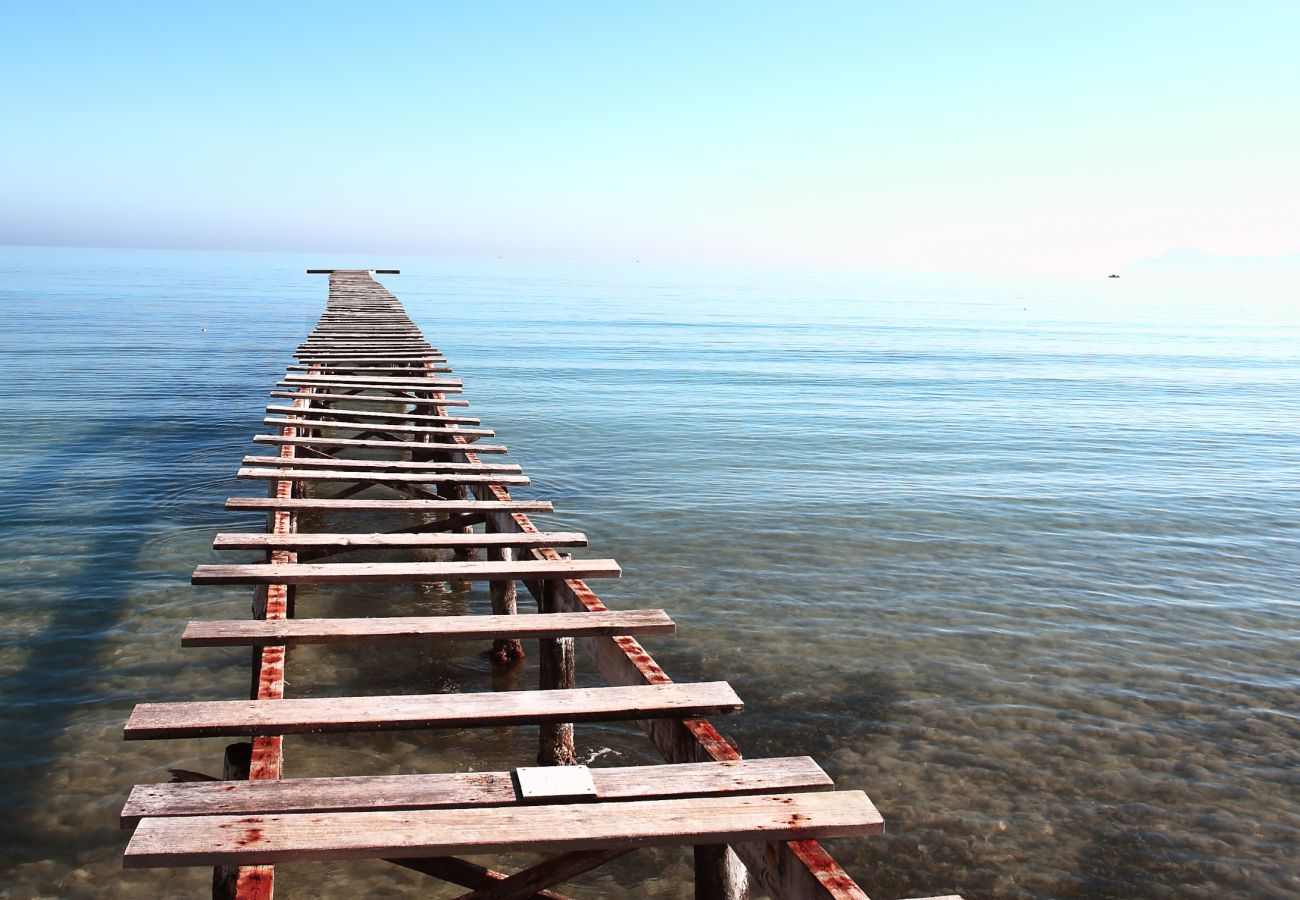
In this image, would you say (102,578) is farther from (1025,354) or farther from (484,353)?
(1025,354)

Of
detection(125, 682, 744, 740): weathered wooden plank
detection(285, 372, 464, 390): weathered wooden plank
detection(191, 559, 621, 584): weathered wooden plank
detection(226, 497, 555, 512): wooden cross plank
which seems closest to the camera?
detection(125, 682, 744, 740): weathered wooden plank

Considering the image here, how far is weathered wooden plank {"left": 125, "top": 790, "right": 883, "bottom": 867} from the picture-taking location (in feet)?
10.4

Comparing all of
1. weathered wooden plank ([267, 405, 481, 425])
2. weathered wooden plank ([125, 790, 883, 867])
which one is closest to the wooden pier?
weathered wooden plank ([125, 790, 883, 867])

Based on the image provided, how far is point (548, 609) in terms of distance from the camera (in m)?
6.78

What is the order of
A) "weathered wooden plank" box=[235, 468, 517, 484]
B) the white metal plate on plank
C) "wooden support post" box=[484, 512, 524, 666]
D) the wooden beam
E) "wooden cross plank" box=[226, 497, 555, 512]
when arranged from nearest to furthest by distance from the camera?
the wooden beam < the white metal plate on plank < "wooden cross plank" box=[226, 497, 555, 512] < "wooden support post" box=[484, 512, 524, 666] < "weathered wooden plank" box=[235, 468, 517, 484]

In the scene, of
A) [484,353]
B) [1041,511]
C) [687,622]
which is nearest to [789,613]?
[687,622]

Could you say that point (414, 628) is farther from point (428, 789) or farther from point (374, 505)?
point (374, 505)

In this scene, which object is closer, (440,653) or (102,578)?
(440,653)

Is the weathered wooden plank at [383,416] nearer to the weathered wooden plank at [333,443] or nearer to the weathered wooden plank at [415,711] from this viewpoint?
the weathered wooden plank at [333,443]

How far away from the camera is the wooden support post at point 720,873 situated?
369 cm

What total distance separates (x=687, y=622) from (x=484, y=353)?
28456 mm

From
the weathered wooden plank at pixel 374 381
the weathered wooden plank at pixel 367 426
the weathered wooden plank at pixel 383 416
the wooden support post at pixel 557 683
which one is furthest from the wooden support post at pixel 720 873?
the weathered wooden plank at pixel 374 381

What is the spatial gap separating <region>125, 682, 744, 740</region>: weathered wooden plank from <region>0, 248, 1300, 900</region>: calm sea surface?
1.65 meters

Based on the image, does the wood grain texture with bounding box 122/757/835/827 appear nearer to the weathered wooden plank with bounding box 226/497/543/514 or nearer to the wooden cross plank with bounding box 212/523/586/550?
the wooden cross plank with bounding box 212/523/586/550
